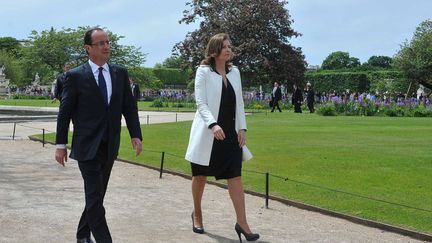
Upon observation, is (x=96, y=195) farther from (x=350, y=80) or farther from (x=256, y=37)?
(x=350, y=80)

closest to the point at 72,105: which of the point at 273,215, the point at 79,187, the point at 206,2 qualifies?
the point at 273,215

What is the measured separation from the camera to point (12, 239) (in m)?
5.26

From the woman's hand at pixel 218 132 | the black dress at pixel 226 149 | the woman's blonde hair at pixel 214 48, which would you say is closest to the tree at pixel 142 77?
the woman's blonde hair at pixel 214 48

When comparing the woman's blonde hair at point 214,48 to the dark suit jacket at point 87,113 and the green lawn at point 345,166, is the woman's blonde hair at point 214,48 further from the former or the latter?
the green lawn at point 345,166

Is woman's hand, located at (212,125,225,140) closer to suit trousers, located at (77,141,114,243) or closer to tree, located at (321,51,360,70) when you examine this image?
suit trousers, located at (77,141,114,243)

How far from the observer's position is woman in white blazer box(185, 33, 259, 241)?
5336 millimetres

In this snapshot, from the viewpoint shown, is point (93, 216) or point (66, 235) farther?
point (66, 235)

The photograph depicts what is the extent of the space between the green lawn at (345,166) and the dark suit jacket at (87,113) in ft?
10.0

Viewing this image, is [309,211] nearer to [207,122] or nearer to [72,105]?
[207,122]

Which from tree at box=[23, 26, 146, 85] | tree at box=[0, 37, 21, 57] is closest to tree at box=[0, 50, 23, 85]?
tree at box=[23, 26, 146, 85]

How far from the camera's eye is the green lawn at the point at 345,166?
6.95m

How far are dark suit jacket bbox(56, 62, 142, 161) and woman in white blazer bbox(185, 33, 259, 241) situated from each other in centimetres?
87

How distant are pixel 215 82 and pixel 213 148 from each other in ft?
1.89

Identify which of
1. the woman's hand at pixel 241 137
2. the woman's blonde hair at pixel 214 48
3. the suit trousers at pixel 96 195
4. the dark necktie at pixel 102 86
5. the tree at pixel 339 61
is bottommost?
the suit trousers at pixel 96 195
